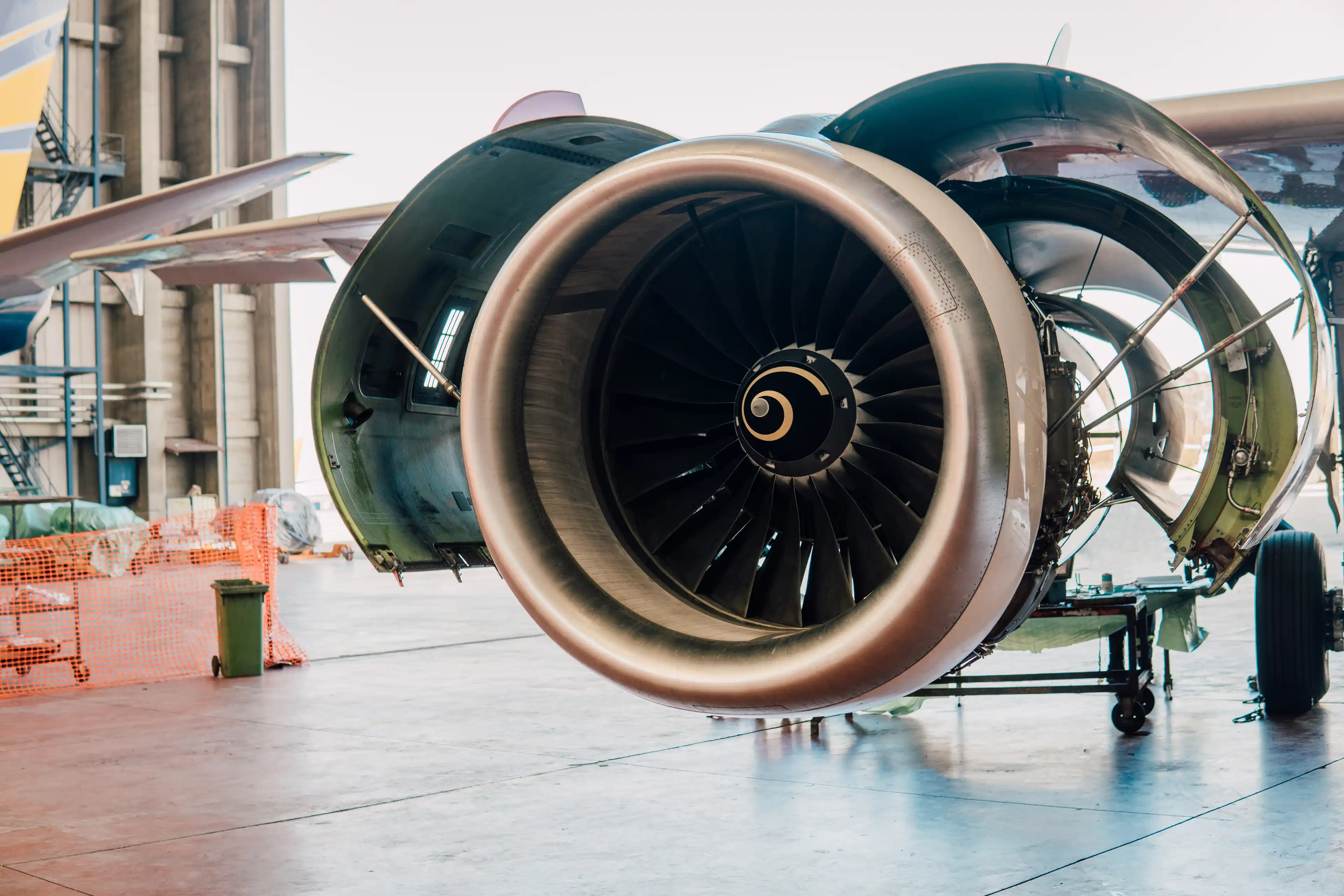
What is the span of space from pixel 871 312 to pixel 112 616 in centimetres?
1264

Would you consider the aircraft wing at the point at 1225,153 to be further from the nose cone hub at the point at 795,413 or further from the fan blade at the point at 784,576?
the fan blade at the point at 784,576

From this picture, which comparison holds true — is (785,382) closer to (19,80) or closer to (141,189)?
(19,80)

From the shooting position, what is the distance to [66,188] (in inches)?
904

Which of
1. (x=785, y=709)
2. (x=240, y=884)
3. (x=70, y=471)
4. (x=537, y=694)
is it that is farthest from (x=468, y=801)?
(x=70, y=471)

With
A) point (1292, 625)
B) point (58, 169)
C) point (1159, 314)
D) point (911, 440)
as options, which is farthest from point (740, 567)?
point (58, 169)

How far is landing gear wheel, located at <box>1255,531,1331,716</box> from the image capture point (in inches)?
247

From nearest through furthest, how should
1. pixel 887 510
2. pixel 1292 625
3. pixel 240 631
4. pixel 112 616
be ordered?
pixel 887 510, pixel 1292 625, pixel 240 631, pixel 112 616

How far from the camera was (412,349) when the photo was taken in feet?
9.21

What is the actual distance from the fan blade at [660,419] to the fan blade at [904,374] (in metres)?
0.36

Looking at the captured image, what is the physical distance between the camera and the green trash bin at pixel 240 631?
9.17 m

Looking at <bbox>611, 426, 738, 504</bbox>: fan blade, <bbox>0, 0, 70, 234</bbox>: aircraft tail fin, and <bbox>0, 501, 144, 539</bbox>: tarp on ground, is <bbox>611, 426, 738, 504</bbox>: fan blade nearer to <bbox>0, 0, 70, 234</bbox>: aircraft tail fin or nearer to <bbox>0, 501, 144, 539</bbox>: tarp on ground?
<bbox>0, 0, 70, 234</bbox>: aircraft tail fin

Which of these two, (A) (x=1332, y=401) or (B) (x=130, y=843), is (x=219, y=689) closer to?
(B) (x=130, y=843)

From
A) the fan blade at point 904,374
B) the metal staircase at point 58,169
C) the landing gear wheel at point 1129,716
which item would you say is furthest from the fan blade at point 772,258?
the metal staircase at point 58,169

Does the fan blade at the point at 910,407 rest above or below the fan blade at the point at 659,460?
above
